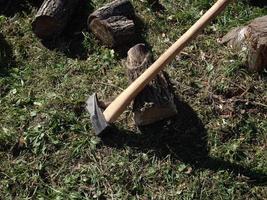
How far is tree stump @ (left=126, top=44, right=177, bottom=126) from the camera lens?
177 inches

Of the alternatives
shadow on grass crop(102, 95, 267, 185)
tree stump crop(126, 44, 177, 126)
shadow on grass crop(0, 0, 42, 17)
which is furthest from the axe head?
shadow on grass crop(0, 0, 42, 17)

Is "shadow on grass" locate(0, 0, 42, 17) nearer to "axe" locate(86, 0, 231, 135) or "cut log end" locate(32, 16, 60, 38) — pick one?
"cut log end" locate(32, 16, 60, 38)

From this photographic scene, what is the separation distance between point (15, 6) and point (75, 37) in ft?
2.98

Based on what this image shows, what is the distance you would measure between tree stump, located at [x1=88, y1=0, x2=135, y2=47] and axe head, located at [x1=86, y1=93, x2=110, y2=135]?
3.06 ft

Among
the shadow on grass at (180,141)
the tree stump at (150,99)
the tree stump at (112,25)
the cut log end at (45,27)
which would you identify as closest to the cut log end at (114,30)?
the tree stump at (112,25)

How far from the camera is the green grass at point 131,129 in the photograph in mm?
4387

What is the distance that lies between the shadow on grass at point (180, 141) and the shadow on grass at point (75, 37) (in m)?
1.18

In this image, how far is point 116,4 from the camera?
551 centimetres

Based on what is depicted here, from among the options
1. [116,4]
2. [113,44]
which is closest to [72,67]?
[113,44]

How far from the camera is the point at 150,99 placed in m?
4.50

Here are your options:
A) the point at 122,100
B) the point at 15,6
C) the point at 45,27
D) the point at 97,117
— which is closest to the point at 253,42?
the point at 122,100

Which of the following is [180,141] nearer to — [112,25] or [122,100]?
[122,100]

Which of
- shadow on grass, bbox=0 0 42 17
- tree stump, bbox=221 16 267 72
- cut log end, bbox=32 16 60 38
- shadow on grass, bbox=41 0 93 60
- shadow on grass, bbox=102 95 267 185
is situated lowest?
shadow on grass, bbox=102 95 267 185

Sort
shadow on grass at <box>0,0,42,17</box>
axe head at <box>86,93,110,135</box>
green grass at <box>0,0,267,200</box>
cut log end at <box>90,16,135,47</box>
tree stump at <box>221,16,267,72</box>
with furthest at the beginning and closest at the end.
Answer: shadow on grass at <box>0,0,42,17</box> → cut log end at <box>90,16,135,47</box> → tree stump at <box>221,16,267,72</box> → axe head at <box>86,93,110,135</box> → green grass at <box>0,0,267,200</box>
